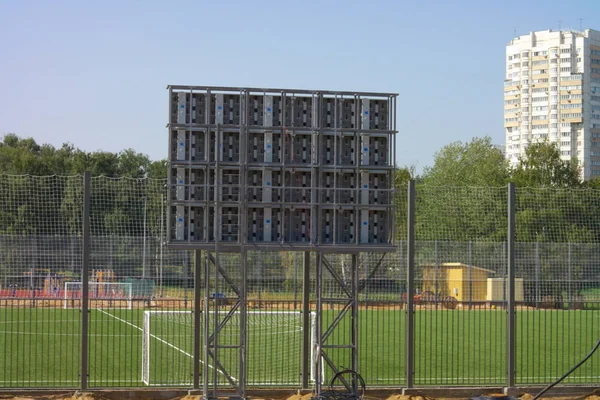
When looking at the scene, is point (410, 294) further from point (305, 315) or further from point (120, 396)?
point (120, 396)

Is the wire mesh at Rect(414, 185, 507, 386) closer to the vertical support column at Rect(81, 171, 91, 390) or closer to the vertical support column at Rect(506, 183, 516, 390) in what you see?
the vertical support column at Rect(506, 183, 516, 390)

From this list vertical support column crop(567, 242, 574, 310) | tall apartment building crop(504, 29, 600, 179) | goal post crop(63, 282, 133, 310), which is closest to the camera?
goal post crop(63, 282, 133, 310)

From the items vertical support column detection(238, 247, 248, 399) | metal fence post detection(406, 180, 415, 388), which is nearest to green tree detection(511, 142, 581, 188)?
metal fence post detection(406, 180, 415, 388)

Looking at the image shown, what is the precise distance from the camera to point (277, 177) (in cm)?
1277

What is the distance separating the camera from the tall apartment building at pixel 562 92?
490 ft

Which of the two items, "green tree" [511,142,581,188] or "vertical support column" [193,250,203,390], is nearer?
"vertical support column" [193,250,203,390]

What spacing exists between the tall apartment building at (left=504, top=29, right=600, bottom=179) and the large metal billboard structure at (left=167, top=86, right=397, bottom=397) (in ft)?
456

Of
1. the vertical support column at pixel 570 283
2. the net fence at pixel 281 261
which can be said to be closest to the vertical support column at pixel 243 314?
the net fence at pixel 281 261

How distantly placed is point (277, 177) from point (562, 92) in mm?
145949

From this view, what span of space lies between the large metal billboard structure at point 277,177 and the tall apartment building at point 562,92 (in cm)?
13913

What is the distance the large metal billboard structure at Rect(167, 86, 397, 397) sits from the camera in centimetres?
1246

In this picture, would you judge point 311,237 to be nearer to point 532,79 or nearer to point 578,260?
point 578,260

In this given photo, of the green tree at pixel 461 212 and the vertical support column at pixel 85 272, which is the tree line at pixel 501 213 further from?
the vertical support column at pixel 85 272

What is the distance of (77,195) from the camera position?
1490cm
